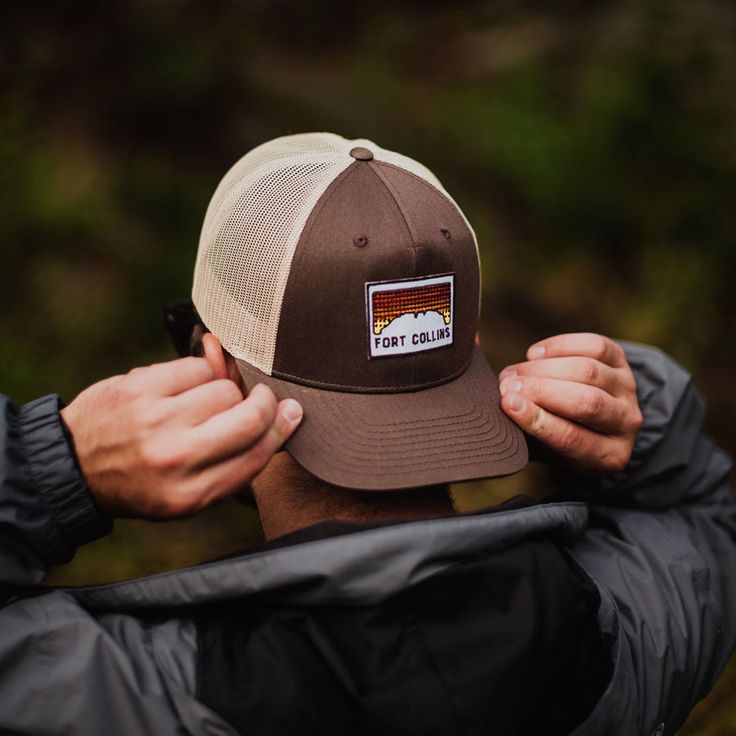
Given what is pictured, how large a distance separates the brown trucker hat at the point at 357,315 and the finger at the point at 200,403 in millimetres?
224

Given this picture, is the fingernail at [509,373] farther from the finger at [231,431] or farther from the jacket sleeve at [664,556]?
the finger at [231,431]

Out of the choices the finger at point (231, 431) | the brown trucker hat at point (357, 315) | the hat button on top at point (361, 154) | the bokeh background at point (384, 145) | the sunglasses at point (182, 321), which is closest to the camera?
the finger at point (231, 431)

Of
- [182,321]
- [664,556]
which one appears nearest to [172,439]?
[182,321]

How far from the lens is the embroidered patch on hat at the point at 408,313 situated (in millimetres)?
1981

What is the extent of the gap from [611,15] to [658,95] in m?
1.60

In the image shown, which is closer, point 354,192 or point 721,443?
point 354,192

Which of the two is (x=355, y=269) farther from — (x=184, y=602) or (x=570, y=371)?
(x=184, y=602)

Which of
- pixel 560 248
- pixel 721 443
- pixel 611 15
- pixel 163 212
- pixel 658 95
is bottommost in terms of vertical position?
pixel 721 443

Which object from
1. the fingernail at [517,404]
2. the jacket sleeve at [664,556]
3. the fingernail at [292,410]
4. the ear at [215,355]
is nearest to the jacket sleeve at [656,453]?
the jacket sleeve at [664,556]

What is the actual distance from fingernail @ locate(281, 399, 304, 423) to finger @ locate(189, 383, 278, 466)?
0.41 feet

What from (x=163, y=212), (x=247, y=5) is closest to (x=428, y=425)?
(x=163, y=212)

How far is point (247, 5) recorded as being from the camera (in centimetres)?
911

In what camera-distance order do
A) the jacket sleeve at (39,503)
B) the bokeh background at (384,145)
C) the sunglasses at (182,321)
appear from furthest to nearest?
the bokeh background at (384,145) → the sunglasses at (182,321) → the jacket sleeve at (39,503)

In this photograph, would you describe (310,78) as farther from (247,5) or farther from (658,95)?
(658,95)
